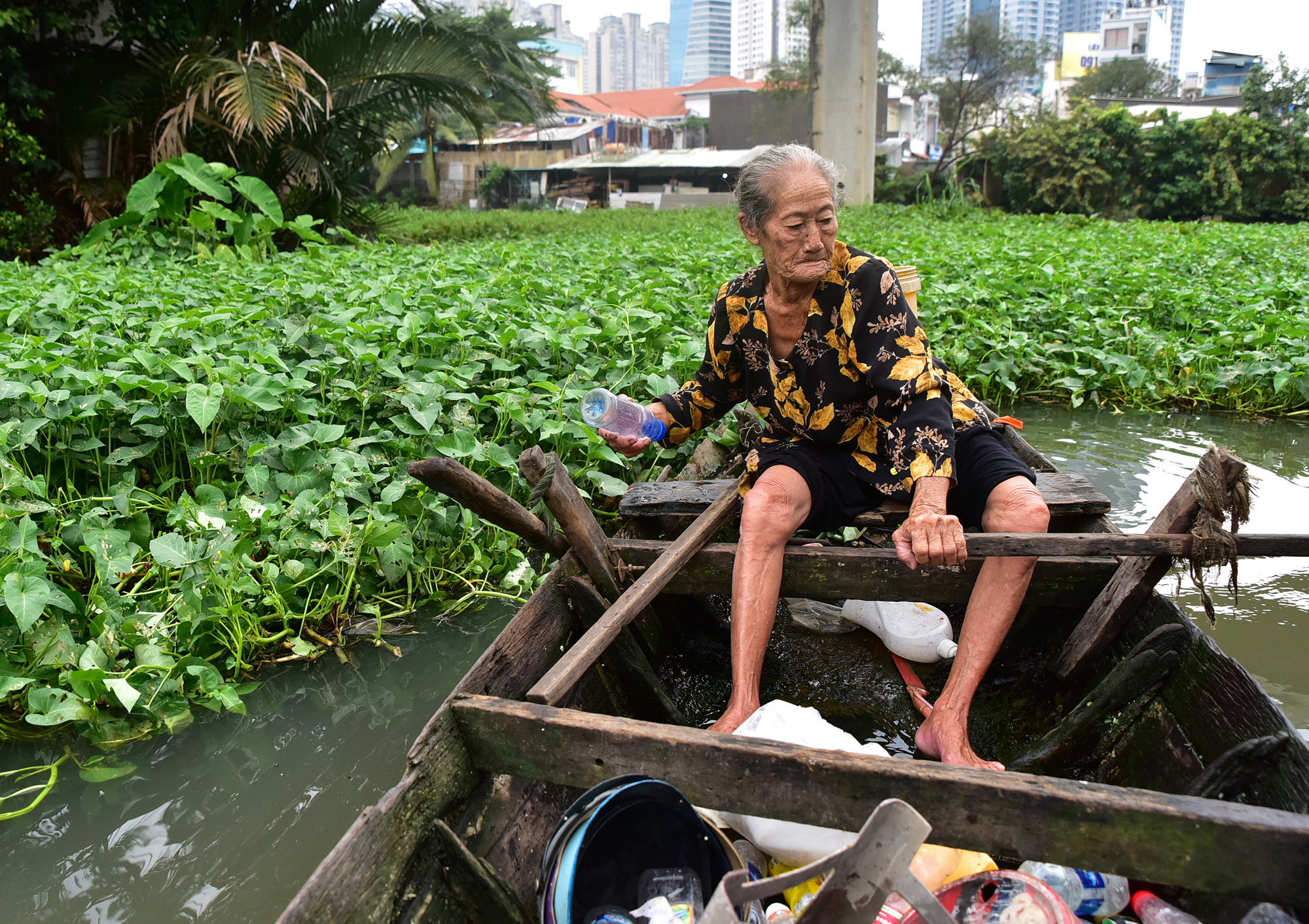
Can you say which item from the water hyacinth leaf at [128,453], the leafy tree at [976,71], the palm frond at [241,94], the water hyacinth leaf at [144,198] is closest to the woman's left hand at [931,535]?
the water hyacinth leaf at [128,453]

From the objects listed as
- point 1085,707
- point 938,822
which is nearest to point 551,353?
point 1085,707

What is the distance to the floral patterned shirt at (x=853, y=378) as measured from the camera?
2.07 meters

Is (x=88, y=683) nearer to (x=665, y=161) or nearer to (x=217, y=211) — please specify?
(x=217, y=211)

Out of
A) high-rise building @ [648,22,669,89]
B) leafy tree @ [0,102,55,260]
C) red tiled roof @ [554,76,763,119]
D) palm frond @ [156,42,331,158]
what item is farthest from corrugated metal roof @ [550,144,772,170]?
high-rise building @ [648,22,669,89]

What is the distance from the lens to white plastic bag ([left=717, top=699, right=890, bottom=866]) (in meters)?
1.56

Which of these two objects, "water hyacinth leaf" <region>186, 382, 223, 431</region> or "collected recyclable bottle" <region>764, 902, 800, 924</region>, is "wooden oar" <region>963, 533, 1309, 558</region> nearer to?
"collected recyclable bottle" <region>764, 902, 800, 924</region>

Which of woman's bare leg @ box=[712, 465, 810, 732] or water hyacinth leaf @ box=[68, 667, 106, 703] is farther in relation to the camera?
water hyacinth leaf @ box=[68, 667, 106, 703]

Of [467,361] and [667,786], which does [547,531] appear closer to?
[667,786]

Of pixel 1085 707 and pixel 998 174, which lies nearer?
pixel 1085 707

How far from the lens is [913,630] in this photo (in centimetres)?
243

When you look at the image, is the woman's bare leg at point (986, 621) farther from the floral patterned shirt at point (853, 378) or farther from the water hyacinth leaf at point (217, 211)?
the water hyacinth leaf at point (217, 211)

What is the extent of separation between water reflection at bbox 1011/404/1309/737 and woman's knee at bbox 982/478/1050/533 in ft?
1.44

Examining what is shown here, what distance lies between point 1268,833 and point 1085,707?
A: 699 millimetres

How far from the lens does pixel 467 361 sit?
3953mm
